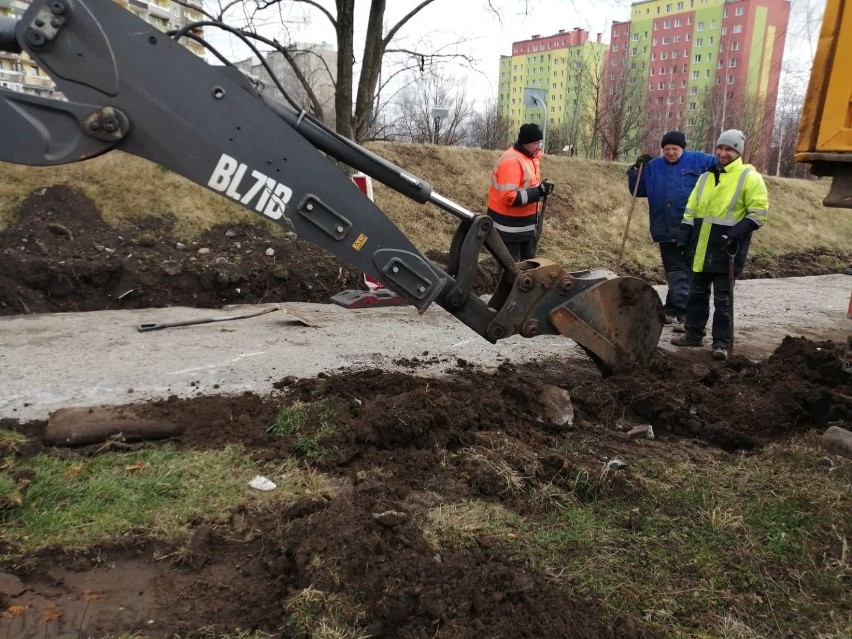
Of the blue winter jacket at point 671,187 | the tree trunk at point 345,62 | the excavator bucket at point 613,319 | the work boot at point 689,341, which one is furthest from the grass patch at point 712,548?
the tree trunk at point 345,62

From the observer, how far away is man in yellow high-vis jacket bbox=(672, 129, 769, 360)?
5605 mm

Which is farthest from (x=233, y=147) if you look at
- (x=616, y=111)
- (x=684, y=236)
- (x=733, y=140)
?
(x=616, y=111)

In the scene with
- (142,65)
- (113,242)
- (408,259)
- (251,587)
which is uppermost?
(142,65)

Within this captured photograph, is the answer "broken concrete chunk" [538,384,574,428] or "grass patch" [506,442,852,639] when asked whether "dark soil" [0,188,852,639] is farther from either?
"grass patch" [506,442,852,639]

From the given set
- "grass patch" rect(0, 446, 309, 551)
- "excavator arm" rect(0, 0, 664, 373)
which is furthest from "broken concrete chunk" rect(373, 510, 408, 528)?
"excavator arm" rect(0, 0, 664, 373)

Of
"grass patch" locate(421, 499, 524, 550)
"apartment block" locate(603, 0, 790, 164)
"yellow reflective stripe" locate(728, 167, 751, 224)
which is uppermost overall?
"apartment block" locate(603, 0, 790, 164)

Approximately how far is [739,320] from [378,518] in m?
6.28

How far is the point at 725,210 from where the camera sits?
18.8ft

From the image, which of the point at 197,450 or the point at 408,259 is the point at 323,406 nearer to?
the point at 197,450

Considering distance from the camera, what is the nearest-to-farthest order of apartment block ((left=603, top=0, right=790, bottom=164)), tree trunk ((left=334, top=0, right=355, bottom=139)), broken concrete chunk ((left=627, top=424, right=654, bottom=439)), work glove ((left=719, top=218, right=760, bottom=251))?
broken concrete chunk ((left=627, top=424, right=654, bottom=439)) < work glove ((left=719, top=218, right=760, bottom=251)) < tree trunk ((left=334, top=0, right=355, bottom=139)) < apartment block ((left=603, top=0, right=790, bottom=164))

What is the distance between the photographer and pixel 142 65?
2.96 metres

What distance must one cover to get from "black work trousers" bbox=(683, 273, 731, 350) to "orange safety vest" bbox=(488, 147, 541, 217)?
1786 mm

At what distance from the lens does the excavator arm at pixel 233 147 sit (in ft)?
9.48

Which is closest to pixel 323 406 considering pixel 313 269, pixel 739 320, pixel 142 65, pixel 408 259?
pixel 408 259
